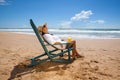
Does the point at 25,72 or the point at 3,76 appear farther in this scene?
the point at 25,72

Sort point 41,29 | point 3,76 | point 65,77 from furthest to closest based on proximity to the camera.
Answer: point 41,29, point 3,76, point 65,77

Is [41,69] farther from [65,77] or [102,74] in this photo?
[102,74]

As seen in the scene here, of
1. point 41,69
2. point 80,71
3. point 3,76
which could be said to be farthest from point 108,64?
point 3,76

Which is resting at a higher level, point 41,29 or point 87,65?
point 41,29

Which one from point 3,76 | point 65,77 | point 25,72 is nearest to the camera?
point 65,77

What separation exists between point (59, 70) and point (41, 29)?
156 cm

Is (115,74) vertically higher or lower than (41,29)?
lower

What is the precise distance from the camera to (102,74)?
355 cm

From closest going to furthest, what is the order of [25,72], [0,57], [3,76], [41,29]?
1. [3,76]
2. [25,72]
3. [41,29]
4. [0,57]

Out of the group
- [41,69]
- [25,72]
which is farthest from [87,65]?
[25,72]

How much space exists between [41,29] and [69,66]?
155cm

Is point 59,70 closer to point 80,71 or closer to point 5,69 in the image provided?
point 80,71

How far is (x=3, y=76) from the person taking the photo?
12.3 feet

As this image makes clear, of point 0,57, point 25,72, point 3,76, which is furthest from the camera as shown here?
point 0,57
